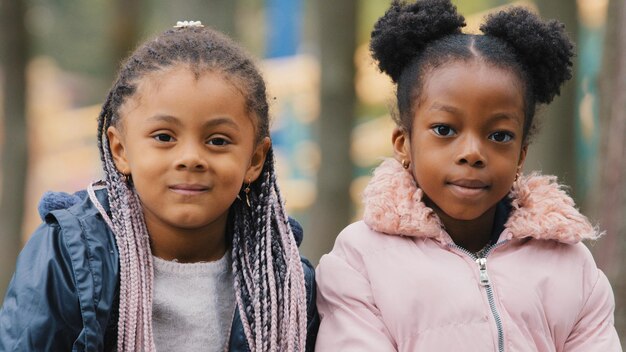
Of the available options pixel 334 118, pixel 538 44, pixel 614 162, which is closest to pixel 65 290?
pixel 538 44

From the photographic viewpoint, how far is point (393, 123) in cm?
365

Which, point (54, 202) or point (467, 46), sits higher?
point (467, 46)

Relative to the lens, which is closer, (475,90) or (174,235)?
(475,90)

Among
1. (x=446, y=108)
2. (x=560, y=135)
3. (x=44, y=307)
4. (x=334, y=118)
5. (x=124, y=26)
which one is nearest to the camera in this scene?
(x=44, y=307)

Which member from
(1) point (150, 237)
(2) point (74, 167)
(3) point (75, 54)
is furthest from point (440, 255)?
(3) point (75, 54)

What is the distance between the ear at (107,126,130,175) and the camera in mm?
3369

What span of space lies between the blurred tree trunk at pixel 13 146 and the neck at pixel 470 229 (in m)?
7.73

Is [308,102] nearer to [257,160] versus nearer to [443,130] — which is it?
[257,160]

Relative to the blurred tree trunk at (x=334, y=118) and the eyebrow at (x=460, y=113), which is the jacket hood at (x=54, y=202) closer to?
the eyebrow at (x=460, y=113)

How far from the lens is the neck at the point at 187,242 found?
3.38 meters

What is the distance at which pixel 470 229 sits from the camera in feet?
11.4

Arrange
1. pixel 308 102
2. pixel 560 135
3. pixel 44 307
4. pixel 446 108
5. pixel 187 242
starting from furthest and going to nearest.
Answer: pixel 308 102, pixel 560 135, pixel 187 242, pixel 446 108, pixel 44 307

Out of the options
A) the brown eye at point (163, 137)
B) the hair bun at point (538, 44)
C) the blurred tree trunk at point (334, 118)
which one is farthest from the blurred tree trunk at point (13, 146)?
the hair bun at point (538, 44)

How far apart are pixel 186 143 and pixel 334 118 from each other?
22.4 ft
